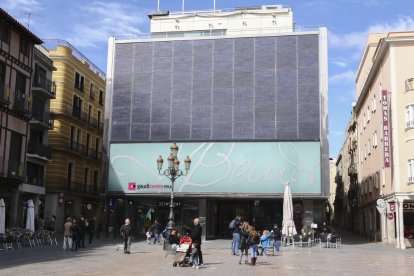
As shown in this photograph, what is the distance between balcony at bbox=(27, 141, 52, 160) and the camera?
41.4m

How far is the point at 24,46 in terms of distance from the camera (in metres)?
36.5

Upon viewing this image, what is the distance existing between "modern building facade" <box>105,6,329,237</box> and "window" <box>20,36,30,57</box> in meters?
5.83

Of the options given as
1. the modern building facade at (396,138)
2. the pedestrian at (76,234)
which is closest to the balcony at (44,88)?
the pedestrian at (76,234)

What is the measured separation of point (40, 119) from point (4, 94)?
30.5 ft

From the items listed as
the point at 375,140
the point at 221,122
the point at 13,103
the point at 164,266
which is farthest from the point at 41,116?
the point at 164,266

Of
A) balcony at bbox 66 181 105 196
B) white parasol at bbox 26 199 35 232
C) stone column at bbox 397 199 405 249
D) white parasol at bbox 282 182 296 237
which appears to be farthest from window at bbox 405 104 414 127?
balcony at bbox 66 181 105 196

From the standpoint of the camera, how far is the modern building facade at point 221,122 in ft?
116

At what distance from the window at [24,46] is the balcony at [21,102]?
272cm

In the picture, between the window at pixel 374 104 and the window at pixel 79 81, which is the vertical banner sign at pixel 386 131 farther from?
the window at pixel 79 81

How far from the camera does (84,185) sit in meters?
51.7

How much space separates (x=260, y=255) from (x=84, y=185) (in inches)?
1246

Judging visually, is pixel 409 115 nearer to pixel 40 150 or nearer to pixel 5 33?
pixel 5 33

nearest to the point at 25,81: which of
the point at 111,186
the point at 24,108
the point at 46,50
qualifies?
the point at 24,108

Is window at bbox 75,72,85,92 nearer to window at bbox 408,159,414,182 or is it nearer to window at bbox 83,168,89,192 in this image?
window at bbox 83,168,89,192
